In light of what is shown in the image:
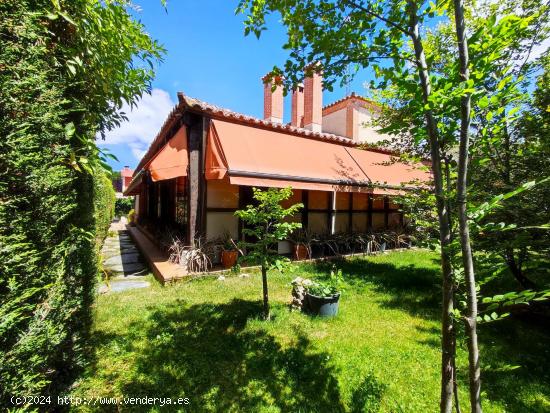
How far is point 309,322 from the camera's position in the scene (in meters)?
4.67

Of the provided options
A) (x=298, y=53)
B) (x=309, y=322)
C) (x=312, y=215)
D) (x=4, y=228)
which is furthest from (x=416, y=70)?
(x=312, y=215)

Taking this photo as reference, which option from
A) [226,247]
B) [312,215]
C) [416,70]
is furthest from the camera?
[312,215]

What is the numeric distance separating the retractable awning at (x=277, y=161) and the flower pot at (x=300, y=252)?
7.21 ft

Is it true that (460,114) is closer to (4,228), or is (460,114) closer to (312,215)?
(4,228)

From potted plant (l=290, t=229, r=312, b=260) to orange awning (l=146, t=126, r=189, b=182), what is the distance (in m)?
4.37

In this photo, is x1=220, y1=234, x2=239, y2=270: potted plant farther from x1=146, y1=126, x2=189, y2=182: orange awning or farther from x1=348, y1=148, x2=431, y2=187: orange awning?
x1=348, y1=148, x2=431, y2=187: orange awning

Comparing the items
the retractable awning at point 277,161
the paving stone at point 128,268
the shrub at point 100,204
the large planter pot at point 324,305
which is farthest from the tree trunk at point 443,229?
the paving stone at point 128,268

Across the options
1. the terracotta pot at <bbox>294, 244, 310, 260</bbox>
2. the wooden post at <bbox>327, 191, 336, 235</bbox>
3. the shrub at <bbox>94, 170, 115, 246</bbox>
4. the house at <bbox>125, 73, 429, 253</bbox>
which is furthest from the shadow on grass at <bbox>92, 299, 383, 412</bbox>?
the wooden post at <bbox>327, 191, 336, 235</bbox>

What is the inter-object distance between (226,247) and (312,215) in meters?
4.12

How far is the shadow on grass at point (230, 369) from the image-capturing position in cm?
289

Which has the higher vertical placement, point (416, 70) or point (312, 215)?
point (416, 70)

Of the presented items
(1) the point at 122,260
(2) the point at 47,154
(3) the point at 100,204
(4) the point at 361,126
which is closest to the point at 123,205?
(1) the point at 122,260

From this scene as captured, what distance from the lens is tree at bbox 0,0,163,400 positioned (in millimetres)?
1867

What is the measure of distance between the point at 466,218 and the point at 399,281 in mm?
6392
